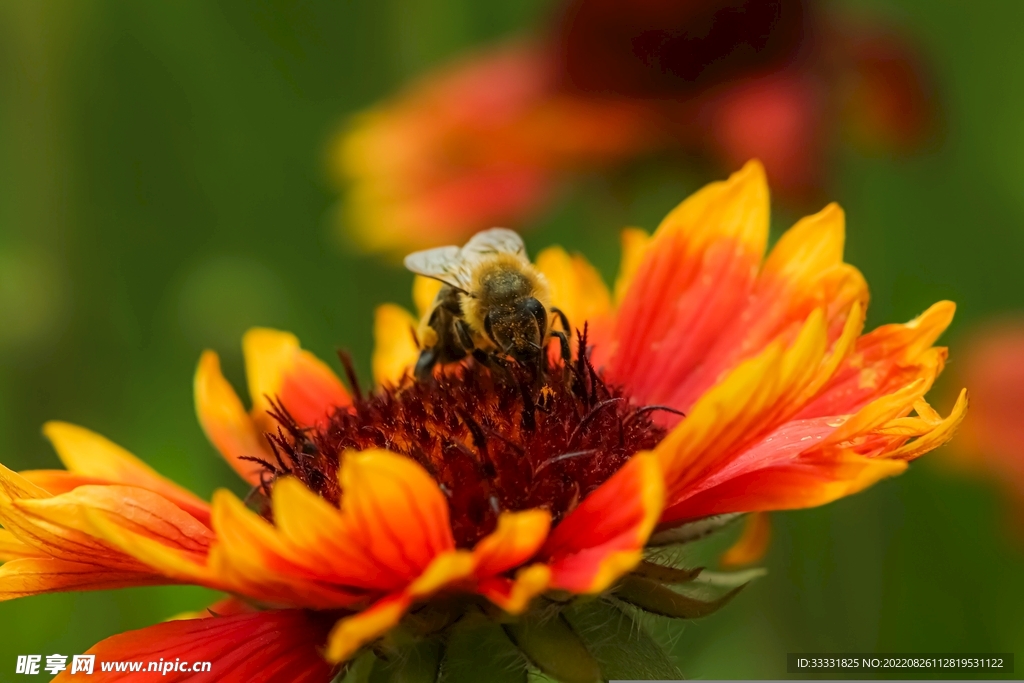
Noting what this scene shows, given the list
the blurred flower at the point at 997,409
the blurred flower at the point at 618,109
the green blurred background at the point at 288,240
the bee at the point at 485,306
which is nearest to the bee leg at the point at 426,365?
the bee at the point at 485,306

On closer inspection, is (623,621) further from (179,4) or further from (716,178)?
(179,4)

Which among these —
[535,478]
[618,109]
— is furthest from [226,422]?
[618,109]

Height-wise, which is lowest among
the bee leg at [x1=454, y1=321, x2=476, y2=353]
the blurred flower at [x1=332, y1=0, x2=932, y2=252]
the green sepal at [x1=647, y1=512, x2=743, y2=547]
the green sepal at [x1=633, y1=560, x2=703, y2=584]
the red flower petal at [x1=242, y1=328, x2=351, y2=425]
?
the green sepal at [x1=633, y1=560, x2=703, y2=584]

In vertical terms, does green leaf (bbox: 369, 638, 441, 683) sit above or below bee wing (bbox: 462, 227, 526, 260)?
below

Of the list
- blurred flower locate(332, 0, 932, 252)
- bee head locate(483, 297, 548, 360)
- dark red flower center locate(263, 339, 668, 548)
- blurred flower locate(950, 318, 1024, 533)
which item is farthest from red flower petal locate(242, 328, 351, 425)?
blurred flower locate(950, 318, 1024, 533)

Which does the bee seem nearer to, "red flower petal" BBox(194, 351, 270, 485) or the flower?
the flower

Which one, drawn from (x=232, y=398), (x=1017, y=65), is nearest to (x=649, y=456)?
(x=232, y=398)

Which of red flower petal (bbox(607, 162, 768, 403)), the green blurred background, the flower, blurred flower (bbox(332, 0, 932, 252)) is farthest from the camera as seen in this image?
blurred flower (bbox(332, 0, 932, 252))
